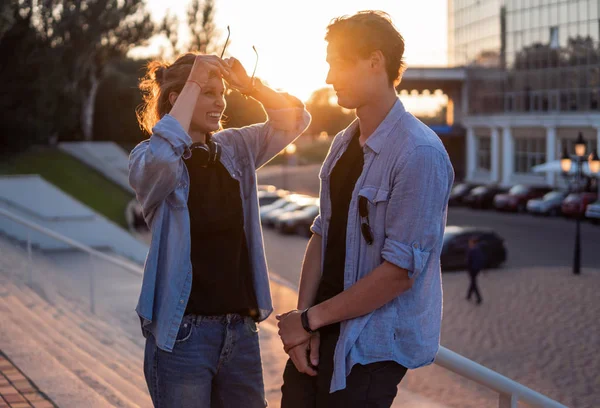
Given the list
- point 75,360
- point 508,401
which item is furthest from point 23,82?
point 508,401

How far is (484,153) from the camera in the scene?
56188mm

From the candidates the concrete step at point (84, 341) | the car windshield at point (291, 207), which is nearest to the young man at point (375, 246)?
the concrete step at point (84, 341)

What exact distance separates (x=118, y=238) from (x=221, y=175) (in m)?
17.0

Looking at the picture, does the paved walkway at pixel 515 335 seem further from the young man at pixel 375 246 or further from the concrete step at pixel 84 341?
the young man at pixel 375 246

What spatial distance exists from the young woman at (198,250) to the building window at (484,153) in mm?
53876

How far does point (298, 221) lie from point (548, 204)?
12372 mm

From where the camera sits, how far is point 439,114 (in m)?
76.0

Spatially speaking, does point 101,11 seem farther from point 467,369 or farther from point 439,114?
point 439,114

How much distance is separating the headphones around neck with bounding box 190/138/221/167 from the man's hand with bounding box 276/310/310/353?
64 centimetres

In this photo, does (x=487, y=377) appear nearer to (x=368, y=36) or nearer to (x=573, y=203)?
(x=368, y=36)

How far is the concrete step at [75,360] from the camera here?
15.6ft

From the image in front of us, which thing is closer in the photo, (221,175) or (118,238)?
(221,175)

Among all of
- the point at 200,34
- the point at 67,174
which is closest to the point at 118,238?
the point at 67,174

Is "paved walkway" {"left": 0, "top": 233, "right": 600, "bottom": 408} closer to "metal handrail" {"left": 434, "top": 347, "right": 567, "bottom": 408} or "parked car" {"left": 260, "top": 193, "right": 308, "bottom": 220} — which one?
"metal handrail" {"left": 434, "top": 347, "right": 567, "bottom": 408}
